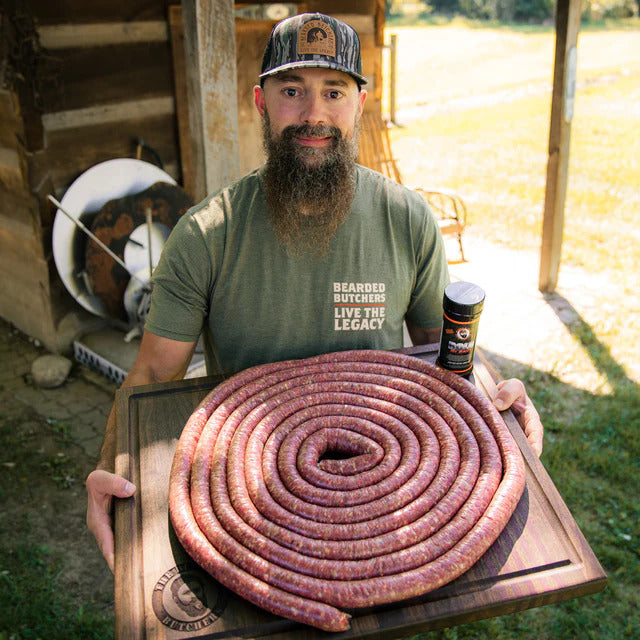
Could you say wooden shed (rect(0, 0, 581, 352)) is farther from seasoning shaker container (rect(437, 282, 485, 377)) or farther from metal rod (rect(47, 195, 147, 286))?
seasoning shaker container (rect(437, 282, 485, 377))

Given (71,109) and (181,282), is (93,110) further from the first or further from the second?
(181,282)

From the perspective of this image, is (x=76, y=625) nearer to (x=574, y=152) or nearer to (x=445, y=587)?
(x=445, y=587)

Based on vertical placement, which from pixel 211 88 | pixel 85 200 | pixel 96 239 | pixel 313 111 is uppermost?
pixel 313 111

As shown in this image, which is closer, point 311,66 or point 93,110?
point 311,66

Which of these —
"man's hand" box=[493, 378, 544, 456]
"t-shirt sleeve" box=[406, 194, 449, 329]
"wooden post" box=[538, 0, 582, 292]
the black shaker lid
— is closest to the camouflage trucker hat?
"t-shirt sleeve" box=[406, 194, 449, 329]

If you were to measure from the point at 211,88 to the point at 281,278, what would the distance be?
1.68 metres

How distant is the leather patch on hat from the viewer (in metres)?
2.09

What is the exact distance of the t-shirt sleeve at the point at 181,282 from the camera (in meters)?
2.22

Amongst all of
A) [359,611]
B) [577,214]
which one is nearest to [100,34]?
[359,611]

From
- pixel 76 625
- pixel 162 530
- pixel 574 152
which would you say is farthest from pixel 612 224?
pixel 162 530

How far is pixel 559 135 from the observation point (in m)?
6.11

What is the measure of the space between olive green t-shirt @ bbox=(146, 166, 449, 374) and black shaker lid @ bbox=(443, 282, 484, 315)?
0.51 meters

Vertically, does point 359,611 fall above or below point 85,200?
above

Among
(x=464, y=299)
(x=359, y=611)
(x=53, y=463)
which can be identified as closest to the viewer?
(x=359, y=611)
